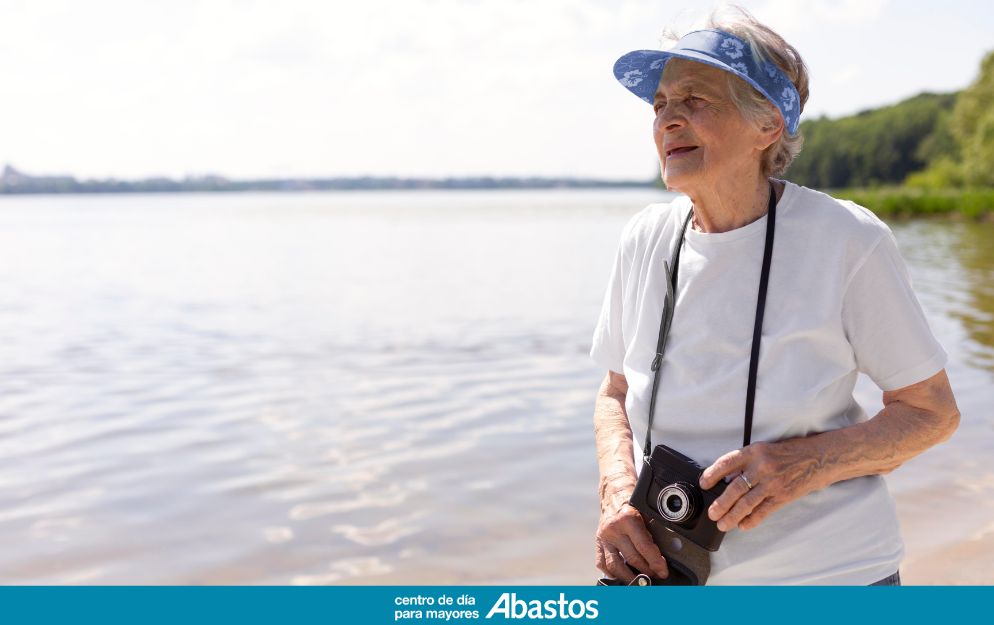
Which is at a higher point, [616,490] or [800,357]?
[800,357]

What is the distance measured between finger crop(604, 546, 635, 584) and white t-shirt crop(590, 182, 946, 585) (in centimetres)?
21

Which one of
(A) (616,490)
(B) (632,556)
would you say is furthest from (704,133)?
(B) (632,556)

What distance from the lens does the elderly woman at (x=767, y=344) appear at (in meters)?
1.94

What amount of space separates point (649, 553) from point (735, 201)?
79cm

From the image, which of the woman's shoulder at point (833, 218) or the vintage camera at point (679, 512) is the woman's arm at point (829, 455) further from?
the woman's shoulder at point (833, 218)

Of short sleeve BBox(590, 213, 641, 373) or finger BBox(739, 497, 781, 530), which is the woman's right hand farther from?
short sleeve BBox(590, 213, 641, 373)

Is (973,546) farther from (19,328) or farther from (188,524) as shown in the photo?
(19,328)

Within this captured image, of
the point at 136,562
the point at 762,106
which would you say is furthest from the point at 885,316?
the point at 136,562

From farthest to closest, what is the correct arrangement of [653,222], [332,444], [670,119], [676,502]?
[332,444] < [653,222] < [670,119] < [676,502]

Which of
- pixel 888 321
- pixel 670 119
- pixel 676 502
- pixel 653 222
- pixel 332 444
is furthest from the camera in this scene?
pixel 332 444

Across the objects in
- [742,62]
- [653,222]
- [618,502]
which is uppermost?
[742,62]

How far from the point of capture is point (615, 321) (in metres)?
2.36

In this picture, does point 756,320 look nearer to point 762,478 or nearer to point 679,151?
point 762,478

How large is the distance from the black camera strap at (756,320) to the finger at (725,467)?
53 millimetres
